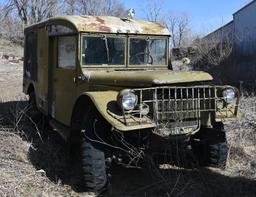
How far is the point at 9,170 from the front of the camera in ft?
21.3

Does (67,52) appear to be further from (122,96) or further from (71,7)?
Result: (71,7)

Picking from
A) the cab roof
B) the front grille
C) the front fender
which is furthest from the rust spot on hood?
the front grille

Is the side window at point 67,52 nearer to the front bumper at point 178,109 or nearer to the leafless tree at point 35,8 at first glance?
the front bumper at point 178,109

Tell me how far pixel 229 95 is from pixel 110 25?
207 centimetres

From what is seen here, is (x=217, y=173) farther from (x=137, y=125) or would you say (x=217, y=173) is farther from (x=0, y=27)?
(x=0, y=27)

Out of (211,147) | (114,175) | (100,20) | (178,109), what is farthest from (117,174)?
(100,20)

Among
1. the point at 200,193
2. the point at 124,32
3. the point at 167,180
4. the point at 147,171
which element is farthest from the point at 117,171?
the point at 124,32

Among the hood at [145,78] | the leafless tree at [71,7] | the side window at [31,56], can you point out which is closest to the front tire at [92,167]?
the hood at [145,78]

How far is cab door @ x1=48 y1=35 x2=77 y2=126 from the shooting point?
745cm

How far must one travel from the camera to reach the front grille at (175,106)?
5926mm

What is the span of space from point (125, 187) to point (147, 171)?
68 cm

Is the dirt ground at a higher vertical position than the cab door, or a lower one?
lower

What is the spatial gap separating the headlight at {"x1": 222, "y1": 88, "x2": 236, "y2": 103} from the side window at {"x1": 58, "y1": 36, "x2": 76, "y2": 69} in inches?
85.6

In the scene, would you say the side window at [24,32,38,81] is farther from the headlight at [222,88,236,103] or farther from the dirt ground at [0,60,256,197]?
the headlight at [222,88,236,103]
